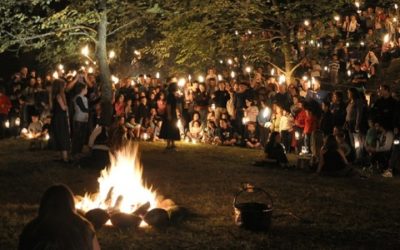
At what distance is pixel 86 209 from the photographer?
29.9 feet

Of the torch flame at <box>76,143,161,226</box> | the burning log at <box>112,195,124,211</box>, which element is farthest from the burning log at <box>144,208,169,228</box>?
the burning log at <box>112,195,124,211</box>

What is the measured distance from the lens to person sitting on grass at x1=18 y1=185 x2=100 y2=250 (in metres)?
4.71

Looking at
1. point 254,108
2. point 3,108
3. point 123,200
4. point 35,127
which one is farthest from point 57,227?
point 35,127

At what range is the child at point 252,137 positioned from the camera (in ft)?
61.9

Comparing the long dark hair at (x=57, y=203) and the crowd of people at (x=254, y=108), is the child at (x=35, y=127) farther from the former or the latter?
the long dark hair at (x=57, y=203)

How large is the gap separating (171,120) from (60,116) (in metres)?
4.05

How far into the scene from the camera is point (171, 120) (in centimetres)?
1703

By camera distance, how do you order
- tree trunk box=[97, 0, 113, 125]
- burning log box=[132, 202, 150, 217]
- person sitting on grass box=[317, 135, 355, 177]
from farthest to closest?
tree trunk box=[97, 0, 113, 125]
person sitting on grass box=[317, 135, 355, 177]
burning log box=[132, 202, 150, 217]

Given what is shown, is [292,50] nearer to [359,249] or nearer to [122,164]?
[122,164]

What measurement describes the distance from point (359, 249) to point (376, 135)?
7.21m

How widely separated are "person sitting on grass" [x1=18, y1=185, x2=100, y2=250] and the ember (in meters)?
3.45

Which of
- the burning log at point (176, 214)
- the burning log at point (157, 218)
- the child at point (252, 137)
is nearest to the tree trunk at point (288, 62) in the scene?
the child at point (252, 137)

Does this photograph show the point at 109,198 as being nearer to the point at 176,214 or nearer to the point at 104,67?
the point at 176,214

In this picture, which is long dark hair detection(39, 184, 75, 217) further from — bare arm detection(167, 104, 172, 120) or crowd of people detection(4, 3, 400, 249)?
bare arm detection(167, 104, 172, 120)
